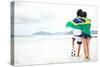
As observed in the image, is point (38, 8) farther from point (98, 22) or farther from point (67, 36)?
point (98, 22)

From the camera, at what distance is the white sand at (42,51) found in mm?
1915

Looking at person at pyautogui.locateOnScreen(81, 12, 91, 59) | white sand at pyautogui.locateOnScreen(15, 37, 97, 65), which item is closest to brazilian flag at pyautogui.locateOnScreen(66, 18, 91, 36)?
person at pyautogui.locateOnScreen(81, 12, 91, 59)

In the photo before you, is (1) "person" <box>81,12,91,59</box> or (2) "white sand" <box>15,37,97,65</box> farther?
(1) "person" <box>81,12,91,59</box>

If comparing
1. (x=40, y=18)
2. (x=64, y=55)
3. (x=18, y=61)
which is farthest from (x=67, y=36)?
(x=18, y=61)

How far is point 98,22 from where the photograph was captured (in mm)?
2260

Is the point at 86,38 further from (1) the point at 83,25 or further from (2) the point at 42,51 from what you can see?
(2) the point at 42,51

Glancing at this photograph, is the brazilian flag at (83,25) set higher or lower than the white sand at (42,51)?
higher

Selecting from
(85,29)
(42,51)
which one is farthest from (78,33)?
(42,51)

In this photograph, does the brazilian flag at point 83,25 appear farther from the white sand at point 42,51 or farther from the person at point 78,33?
the white sand at point 42,51

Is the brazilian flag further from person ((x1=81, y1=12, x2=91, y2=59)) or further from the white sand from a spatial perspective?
the white sand

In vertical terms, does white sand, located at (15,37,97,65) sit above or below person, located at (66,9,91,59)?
below

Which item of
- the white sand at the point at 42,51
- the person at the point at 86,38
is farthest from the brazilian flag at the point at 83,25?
the white sand at the point at 42,51

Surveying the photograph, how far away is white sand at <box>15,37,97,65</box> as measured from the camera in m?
1.92
